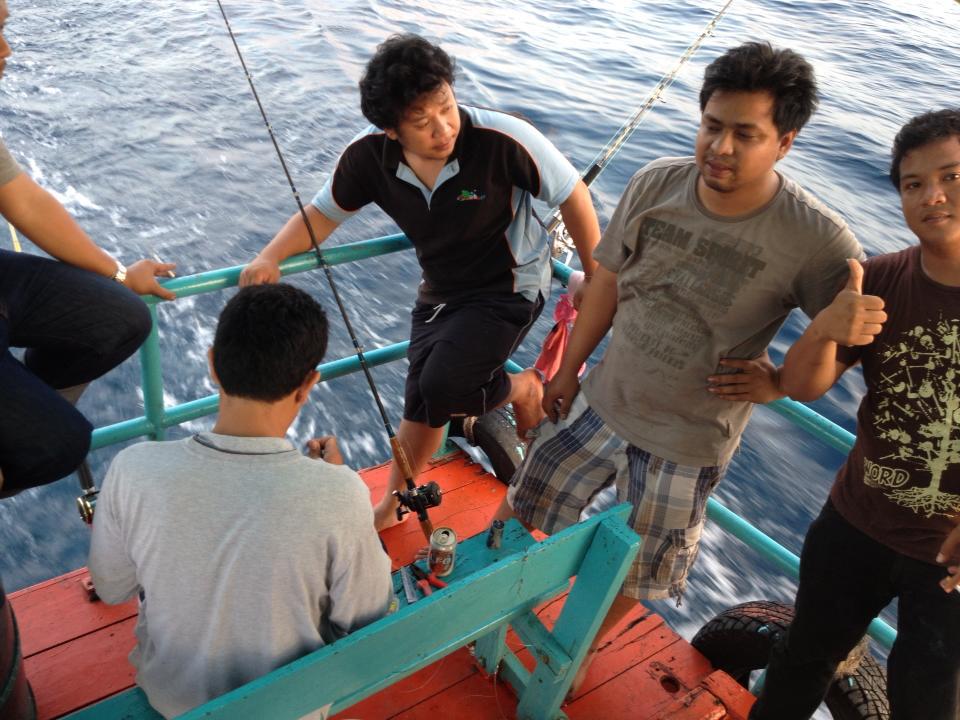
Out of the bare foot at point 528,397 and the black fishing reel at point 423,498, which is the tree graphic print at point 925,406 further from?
the bare foot at point 528,397

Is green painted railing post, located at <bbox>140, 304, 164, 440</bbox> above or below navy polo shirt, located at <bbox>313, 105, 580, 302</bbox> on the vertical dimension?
below

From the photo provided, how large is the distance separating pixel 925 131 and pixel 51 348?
2.30 meters

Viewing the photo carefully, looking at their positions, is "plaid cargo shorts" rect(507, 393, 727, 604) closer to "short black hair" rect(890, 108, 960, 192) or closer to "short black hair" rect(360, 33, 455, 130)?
"short black hair" rect(890, 108, 960, 192)

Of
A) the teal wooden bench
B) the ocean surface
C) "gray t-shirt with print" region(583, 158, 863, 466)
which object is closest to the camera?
the teal wooden bench

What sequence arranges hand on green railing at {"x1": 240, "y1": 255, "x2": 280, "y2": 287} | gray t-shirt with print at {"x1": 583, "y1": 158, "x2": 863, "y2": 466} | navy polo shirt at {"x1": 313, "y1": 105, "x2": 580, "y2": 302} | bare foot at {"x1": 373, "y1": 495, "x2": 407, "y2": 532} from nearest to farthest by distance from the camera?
gray t-shirt with print at {"x1": 583, "y1": 158, "x2": 863, "y2": 466}, hand on green railing at {"x1": 240, "y1": 255, "x2": 280, "y2": 287}, navy polo shirt at {"x1": 313, "y1": 105, "x2": 580, "y2": 302}, bare foot at {"x1": 373, "y1": 495, "x2": 407, "y2": 532}

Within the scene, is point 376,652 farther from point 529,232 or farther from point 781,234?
point 529,232

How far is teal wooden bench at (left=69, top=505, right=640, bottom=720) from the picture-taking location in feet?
4.10

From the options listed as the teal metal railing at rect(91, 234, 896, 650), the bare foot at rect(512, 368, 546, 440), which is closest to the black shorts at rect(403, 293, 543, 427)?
the bare foot at rect(512, 368, 546, 440)

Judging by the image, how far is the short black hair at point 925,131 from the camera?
1.67 metres

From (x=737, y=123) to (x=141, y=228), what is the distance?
7.16 metres

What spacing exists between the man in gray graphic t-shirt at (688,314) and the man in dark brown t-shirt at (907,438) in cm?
15

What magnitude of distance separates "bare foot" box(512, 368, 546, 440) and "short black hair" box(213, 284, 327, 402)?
145 centimetres

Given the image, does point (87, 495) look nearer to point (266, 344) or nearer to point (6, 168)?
point (6, 168)

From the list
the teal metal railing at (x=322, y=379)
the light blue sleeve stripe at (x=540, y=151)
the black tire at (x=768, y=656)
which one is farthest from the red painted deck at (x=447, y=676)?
the light blue sleeve stripe at (x=540, y=151)
